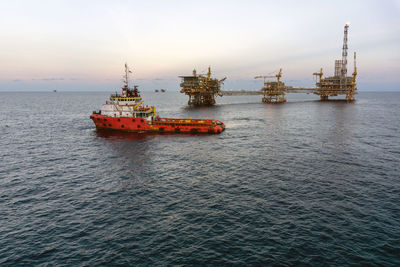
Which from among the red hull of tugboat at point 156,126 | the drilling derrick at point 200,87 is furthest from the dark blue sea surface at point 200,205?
the drilling derrick at point 200,87

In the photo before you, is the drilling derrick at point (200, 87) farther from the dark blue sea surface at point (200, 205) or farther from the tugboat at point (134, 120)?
the dark blue sea surface at point (200, 205)

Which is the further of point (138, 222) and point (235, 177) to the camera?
point (235, 177)

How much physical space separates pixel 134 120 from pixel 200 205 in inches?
1893

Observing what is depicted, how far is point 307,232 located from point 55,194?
31036mm

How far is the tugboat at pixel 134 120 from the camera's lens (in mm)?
68312

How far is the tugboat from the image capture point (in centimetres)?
6831

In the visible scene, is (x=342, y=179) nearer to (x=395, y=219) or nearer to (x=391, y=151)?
(x=395, y=219)

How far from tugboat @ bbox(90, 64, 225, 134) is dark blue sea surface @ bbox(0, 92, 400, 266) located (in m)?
17.4

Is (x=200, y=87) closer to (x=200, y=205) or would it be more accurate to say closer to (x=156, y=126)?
(x=156, y=126)

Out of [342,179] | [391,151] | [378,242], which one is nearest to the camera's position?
[378,242]

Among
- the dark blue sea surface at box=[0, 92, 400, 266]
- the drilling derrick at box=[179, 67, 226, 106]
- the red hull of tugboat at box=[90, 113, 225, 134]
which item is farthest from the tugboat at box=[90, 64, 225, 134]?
the drilling derrick at box=[179, 67, 226, 106]

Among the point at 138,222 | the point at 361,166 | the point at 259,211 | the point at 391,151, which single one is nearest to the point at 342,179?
the point at 361,166

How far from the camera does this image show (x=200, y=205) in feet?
88.8

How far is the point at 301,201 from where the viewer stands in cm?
2748
